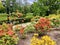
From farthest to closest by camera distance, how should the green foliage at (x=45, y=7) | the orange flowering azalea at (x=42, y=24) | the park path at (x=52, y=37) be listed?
the green foliage at (x=45, y=7) → the orange flowering azalea at (x=42, y=24) → the park path at (x=52, y=37)

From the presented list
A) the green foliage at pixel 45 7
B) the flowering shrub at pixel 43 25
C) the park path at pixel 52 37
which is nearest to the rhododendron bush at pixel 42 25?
the flowering shrub at pixel 43 25

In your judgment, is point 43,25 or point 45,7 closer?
point 43,25

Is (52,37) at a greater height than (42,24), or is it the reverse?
(42,24)

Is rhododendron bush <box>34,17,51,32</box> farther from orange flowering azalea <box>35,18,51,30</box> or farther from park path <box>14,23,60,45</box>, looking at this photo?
park path <box>14,23,60,45</box>

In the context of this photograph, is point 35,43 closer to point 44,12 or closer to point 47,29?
point 47,29

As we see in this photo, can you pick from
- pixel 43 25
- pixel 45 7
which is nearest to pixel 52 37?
pixel 43 25

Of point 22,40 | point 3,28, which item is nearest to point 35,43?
point 22,40

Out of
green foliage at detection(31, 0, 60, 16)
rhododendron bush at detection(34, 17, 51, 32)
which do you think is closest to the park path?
rhododendron bush at detection(34, 17, 51, 32)

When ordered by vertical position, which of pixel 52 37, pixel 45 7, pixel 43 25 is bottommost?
pixel 45 7

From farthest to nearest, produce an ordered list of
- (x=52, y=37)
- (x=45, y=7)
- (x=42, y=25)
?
(x=45, y=7) → (x=42, y=25) → (x=52, y=37)

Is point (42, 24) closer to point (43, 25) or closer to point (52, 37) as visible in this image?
point (43, 25)

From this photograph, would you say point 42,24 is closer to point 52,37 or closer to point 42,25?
point 42,25

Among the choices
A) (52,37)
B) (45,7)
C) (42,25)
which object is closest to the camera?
(52,37)

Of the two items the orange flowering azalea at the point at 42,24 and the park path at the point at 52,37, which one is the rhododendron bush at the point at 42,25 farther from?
the park path at the point at 52,37
